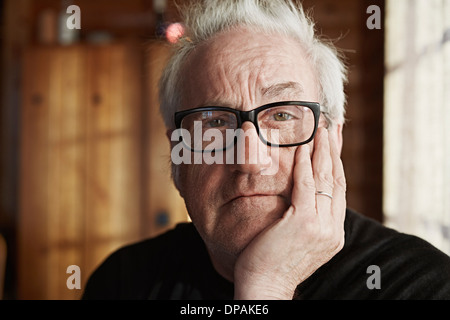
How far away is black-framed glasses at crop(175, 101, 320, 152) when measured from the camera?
696 mm

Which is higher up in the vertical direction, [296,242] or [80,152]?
[80,152]

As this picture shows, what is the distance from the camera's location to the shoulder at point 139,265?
0.95 m

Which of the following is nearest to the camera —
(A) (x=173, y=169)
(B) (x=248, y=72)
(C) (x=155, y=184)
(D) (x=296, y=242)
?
(D) (x=296, y=242)

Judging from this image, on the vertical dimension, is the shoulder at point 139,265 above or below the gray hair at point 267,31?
below

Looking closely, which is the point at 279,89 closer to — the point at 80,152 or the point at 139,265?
the point at 139,265

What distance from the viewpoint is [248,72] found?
2.38ft

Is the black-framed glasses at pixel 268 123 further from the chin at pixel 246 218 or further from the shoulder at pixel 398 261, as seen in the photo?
the shoulder at pixel 398 261

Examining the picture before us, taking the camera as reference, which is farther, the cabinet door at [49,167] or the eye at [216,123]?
the cabinet door at [49,167]

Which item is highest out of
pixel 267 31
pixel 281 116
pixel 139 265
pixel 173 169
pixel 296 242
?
pixel 267 31

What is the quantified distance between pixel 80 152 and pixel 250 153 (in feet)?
6.39

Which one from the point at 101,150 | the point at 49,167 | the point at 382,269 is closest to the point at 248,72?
the point at 382,269

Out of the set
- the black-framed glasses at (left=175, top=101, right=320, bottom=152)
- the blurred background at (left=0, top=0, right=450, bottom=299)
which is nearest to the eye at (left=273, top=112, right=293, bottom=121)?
the black-framed glasses at (left=175, top=101, right=320, bottom=152)

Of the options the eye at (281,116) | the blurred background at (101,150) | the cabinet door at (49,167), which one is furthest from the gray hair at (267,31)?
the cabinet door at (49,167)

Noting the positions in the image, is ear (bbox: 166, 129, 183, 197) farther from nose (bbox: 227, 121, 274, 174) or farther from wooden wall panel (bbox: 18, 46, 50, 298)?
Result: wooden wall panel (bbox: 18, 46, 50, 298)
